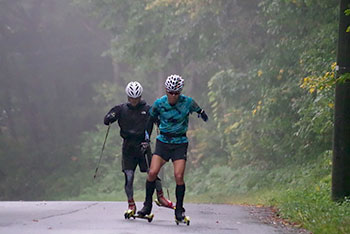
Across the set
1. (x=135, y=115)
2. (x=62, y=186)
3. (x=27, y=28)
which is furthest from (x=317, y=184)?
(x=27, y=28)

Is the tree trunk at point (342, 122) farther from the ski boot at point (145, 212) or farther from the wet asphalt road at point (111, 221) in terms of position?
the ski boot at point (145, 212)

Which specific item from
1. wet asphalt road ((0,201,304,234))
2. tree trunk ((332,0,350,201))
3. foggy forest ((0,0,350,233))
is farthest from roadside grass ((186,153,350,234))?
wet asphalt road ((0,201,304,234))

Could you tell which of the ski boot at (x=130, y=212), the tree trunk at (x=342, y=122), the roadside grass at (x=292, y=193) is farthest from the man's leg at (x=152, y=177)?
the tree trunk at (x=342, y=122)

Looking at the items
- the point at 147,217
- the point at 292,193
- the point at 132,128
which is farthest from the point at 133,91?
the point at 292,193

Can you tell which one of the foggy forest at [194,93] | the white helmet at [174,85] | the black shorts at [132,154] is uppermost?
the foggy forest at [194,93]

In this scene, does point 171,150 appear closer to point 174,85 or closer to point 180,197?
point 180,197

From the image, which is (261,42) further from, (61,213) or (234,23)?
(61,213)

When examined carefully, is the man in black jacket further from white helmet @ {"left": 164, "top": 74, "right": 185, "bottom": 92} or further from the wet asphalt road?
white helmet @ {"left": 164, "top": 74, "right": 185, "bottom": 92}

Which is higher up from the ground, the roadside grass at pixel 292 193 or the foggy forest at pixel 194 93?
the foggy forest at pixel 194 93

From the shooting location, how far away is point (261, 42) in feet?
86.0

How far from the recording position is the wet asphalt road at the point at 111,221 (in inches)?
391

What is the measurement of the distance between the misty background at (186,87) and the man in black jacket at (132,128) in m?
2.98

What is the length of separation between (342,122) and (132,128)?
359 centimetres

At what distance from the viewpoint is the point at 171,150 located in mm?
10781
